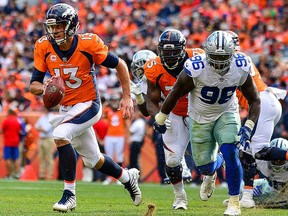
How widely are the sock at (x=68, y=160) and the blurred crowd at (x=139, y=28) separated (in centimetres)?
905

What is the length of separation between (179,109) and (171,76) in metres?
0.47

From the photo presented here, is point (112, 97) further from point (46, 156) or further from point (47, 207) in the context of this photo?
point (47, 207)

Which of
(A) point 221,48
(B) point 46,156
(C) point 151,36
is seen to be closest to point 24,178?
(B) point 46,156

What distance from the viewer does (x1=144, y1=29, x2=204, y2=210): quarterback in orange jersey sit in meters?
8.14

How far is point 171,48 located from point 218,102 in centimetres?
94

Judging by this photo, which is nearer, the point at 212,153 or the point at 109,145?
the point at 212,153

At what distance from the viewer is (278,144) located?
8.62 m

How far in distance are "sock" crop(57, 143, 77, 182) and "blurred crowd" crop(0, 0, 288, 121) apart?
9052 mm

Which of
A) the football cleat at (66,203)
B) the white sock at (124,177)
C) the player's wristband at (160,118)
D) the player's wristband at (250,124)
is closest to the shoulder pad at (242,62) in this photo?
the player's wristband at (250,124)

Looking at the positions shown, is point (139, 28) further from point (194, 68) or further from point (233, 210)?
point (233, 210)

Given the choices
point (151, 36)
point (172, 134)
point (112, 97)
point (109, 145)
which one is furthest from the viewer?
point (151, 36)

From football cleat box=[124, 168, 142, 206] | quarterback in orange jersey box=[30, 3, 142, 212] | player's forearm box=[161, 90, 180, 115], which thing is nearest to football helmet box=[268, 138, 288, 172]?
football cleat box=[124, 168, 142, 206]

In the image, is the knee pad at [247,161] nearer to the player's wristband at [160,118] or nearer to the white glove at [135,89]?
the white glove at [135,89]

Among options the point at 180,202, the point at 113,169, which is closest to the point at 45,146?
the point at 180,202
